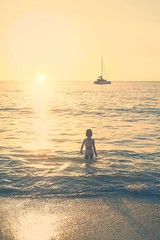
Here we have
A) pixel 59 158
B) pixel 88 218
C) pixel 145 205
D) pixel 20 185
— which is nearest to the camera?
pixel 88 218

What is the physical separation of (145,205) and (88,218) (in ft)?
4.98

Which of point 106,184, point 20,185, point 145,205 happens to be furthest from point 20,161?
Result: point 145,205

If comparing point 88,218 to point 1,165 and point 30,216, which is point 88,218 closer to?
point 30,216

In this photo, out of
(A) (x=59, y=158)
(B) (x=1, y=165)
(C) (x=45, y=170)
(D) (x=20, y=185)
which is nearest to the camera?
(D) (x=20, y=185)

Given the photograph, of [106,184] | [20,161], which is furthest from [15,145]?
[106,184]

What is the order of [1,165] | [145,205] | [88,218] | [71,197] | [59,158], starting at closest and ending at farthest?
[88,218] → [145,205] → [71,197] → [1,165] → [59,158]

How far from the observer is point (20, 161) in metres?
11.1

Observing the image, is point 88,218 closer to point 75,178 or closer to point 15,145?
point 75,178

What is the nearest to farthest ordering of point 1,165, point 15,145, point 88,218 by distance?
1. point 88,218
2. point 1,165
3. point 15,145

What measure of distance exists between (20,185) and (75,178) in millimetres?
1765

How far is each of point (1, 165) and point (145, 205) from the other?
606 cm

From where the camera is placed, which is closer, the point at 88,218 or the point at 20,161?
the point at 88,218

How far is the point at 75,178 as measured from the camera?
8859mm

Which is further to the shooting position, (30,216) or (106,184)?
(106,184)
